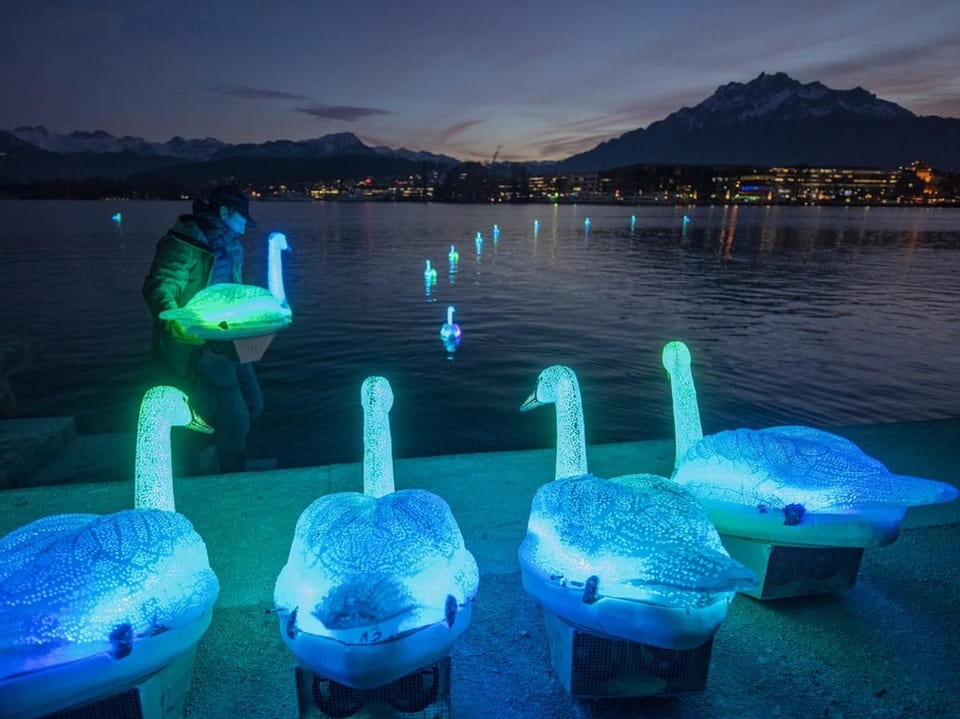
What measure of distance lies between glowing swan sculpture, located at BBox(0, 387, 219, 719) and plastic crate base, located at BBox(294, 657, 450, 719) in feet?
1.77

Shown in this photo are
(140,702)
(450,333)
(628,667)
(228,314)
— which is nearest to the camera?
(140,702)

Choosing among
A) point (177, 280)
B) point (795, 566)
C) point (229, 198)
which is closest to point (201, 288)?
point (177, 280)

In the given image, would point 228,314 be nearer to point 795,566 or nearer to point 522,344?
point 795,566

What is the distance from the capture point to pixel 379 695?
252cm

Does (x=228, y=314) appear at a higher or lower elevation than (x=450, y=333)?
higher

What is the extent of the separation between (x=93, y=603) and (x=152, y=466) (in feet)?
4.32

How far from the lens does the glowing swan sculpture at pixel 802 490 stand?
2922 mm

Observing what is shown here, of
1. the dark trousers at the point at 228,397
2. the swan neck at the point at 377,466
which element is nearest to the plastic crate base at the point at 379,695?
the swan neck at the point at 377,466

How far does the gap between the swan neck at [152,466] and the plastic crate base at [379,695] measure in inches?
53.8

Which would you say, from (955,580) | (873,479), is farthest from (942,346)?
(873,479)

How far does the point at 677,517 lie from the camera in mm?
2586

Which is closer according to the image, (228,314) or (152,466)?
(152,466)

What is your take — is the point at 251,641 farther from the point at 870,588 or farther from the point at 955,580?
the point at 955,580

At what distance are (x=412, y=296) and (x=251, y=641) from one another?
1852 centimetres
